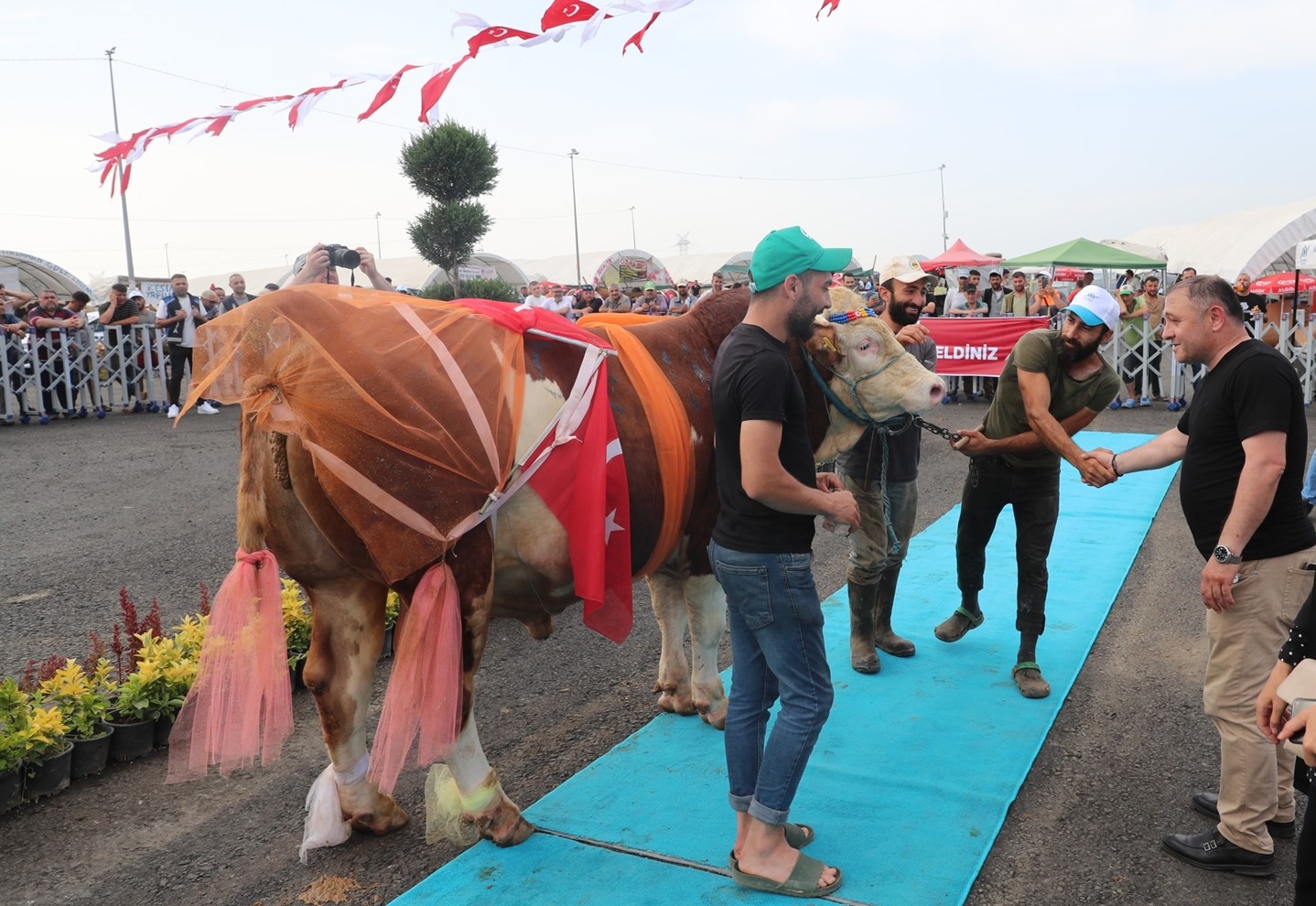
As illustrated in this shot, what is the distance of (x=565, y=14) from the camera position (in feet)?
12.7

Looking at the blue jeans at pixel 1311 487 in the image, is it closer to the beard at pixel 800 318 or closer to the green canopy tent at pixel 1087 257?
the beard at pixel 800 318

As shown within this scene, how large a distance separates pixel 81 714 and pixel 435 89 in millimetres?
2845

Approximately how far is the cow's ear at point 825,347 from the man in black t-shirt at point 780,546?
0.81 metres

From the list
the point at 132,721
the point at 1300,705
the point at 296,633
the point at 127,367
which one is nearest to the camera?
the point at 1300,705

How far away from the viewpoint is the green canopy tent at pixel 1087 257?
778 inches

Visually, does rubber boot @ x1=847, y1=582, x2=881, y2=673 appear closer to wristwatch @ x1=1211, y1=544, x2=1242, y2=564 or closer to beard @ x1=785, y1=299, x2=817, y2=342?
wristwatch @ x1=1211, y1=544, x2=1242, y2=564

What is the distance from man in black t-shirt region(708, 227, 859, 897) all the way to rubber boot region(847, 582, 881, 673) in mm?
1811

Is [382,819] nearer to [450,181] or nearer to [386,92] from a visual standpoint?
[386,92]

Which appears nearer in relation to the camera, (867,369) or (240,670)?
(240,670)

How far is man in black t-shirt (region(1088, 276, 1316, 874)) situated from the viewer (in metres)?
3.09

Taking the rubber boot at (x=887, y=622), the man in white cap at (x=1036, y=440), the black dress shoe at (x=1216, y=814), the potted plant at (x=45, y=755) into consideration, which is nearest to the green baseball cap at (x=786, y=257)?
Answer: the man in white cap at (x=1036, y=440)

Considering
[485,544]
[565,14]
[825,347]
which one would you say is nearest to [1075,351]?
[825,347]

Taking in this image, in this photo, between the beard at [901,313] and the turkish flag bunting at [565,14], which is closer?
the turkish flag bunting at [565,14]

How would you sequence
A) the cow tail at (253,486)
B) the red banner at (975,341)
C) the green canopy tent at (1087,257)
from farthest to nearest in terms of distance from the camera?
the green canopy tent at (1087,257) → the red banner at (975,341) → the cow tail at (253,486)
